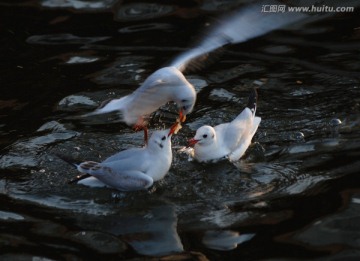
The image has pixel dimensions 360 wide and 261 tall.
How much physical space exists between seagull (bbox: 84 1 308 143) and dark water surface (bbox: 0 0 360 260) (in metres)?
0.62

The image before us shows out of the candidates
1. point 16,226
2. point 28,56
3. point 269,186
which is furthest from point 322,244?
point 28,56

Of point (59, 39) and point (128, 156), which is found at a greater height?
point (59, 39)

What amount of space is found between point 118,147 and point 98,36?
10.3 ft

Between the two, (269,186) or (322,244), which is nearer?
(322,244)

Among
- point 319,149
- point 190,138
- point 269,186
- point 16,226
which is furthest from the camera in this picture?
point 190,138

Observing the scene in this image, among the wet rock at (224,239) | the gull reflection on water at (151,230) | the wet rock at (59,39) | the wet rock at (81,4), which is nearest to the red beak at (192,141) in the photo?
the gull reflection on water at (151,230)

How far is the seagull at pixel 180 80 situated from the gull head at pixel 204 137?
0.89 ft

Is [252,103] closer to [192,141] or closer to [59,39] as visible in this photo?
[192,141]

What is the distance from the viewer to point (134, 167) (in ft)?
22.2

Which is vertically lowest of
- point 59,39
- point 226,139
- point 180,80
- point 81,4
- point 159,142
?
point 226,139

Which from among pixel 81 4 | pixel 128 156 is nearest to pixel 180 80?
pixel 128 156

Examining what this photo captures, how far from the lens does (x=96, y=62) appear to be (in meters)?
9.62

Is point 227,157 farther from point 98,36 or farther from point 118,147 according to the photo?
point 98,36

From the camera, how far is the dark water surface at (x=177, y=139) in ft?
19.0
